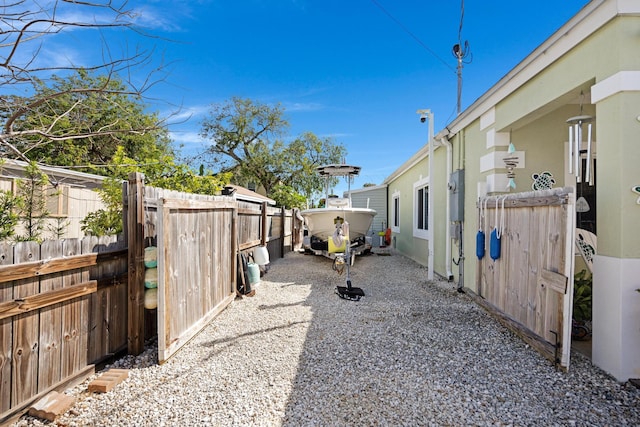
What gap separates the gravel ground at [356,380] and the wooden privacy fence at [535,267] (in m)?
0.22

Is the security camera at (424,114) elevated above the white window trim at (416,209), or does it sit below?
above

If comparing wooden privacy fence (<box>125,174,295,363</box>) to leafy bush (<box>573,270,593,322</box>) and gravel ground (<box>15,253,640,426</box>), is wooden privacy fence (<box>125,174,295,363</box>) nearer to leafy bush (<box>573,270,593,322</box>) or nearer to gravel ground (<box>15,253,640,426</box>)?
gravel ground (<box>15,253,640,426</box>)

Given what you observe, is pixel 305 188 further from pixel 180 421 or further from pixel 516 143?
pixel 180 421

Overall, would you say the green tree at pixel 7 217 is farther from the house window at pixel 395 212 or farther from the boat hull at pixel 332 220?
the house window at pixel 395 212

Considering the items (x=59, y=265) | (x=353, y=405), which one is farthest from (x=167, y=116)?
(x=353, y=405)

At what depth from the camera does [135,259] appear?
3.19m

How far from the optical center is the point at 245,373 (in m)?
2.96

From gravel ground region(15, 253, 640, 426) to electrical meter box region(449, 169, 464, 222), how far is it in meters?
2.01

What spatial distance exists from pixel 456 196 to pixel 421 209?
348 cm

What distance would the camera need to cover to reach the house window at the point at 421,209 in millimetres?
8992

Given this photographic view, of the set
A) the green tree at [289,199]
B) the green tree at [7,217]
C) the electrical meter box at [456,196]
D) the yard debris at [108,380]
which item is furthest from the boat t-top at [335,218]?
the green tree at [7,217]

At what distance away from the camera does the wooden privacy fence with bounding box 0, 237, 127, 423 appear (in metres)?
2.13

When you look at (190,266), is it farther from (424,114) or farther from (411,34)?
(411,34)

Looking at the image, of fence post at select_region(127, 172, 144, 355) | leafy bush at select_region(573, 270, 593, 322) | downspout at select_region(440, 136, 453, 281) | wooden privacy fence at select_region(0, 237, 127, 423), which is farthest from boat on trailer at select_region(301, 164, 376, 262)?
wooden privacy fence at select_region(0, 237, 127, 423)
